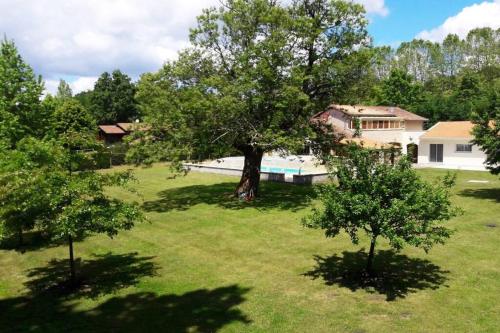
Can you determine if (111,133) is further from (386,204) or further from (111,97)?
(386,204)

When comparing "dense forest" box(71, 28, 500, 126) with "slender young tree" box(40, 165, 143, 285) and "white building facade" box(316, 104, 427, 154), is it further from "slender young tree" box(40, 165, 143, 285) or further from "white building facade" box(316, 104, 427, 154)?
"slender young tree" box(40, 165, 143, 285)

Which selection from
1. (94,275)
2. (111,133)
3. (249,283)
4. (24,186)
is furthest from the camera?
(111,133)

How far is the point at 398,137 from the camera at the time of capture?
4750cm

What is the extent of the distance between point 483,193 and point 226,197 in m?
16.5

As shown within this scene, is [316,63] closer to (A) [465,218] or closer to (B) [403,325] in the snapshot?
(A) [465,218]

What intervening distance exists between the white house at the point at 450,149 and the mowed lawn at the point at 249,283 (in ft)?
74.4

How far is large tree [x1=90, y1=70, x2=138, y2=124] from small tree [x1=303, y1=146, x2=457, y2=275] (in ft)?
227

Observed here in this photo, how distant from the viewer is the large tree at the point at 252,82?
2239cm

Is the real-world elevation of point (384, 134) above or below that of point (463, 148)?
above

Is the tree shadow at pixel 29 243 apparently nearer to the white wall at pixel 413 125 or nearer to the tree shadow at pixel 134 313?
the tree shadow at pixel 134 313

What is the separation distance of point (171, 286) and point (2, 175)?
560 centimetres

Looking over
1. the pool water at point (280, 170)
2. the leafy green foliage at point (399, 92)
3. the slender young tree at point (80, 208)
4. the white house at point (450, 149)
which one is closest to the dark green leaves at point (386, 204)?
the slender young tree at point (80, 208)

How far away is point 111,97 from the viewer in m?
76.9

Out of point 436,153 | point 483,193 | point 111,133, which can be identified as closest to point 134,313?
point 483,193
